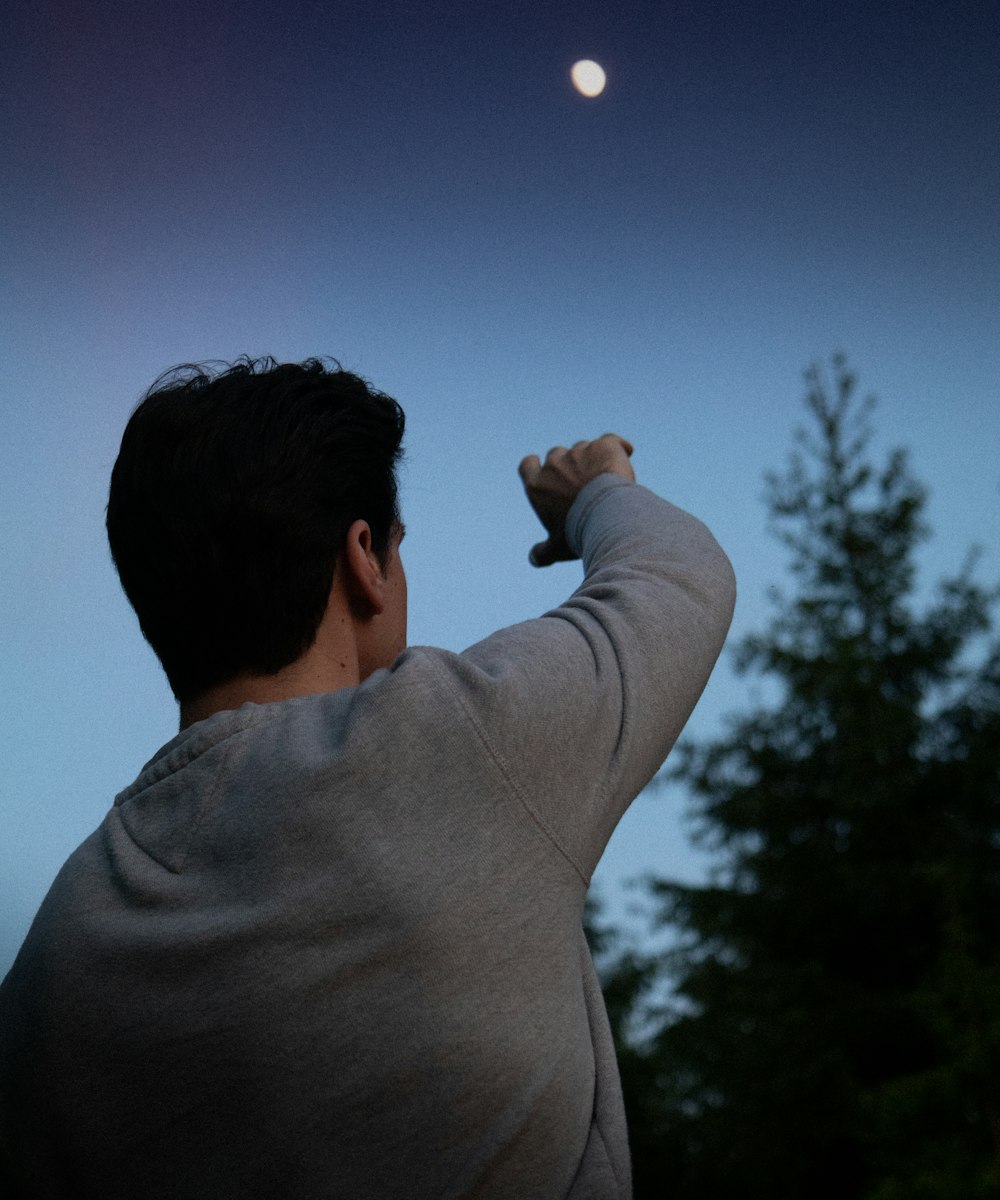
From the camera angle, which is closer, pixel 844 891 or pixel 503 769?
pixel 503 769

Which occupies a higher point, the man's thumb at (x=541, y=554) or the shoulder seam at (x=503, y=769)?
the man's thumb at (x=541, y=554)

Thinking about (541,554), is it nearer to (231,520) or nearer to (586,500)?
(586,500)

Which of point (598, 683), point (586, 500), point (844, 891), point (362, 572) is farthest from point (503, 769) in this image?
point (844, 891)

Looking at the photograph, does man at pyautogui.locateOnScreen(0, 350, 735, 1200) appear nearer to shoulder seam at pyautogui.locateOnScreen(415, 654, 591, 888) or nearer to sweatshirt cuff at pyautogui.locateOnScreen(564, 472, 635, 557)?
shoulder seam at pyautogui.locateOnScreen(415, 654, 591, 888)

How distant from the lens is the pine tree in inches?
377

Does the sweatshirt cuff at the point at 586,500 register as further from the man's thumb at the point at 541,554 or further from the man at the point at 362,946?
the man at the point at 362,946

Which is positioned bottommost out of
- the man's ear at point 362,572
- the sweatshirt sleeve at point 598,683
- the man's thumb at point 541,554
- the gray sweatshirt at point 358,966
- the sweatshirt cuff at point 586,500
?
the gray sweatshirt at point 358,966

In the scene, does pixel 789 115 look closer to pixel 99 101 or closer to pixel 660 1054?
pixel 99 101

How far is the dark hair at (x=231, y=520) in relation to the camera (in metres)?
1.22

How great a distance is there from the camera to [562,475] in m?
1.60

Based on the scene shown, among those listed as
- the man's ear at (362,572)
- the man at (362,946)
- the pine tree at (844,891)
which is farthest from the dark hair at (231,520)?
the pine tree at (844,891)

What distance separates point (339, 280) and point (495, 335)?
45.1 inches

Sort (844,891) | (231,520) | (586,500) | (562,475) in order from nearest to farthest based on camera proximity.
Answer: (231,520) → (586,500) → (562,475) → (844,891)

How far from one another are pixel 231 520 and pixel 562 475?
1.82 ft
